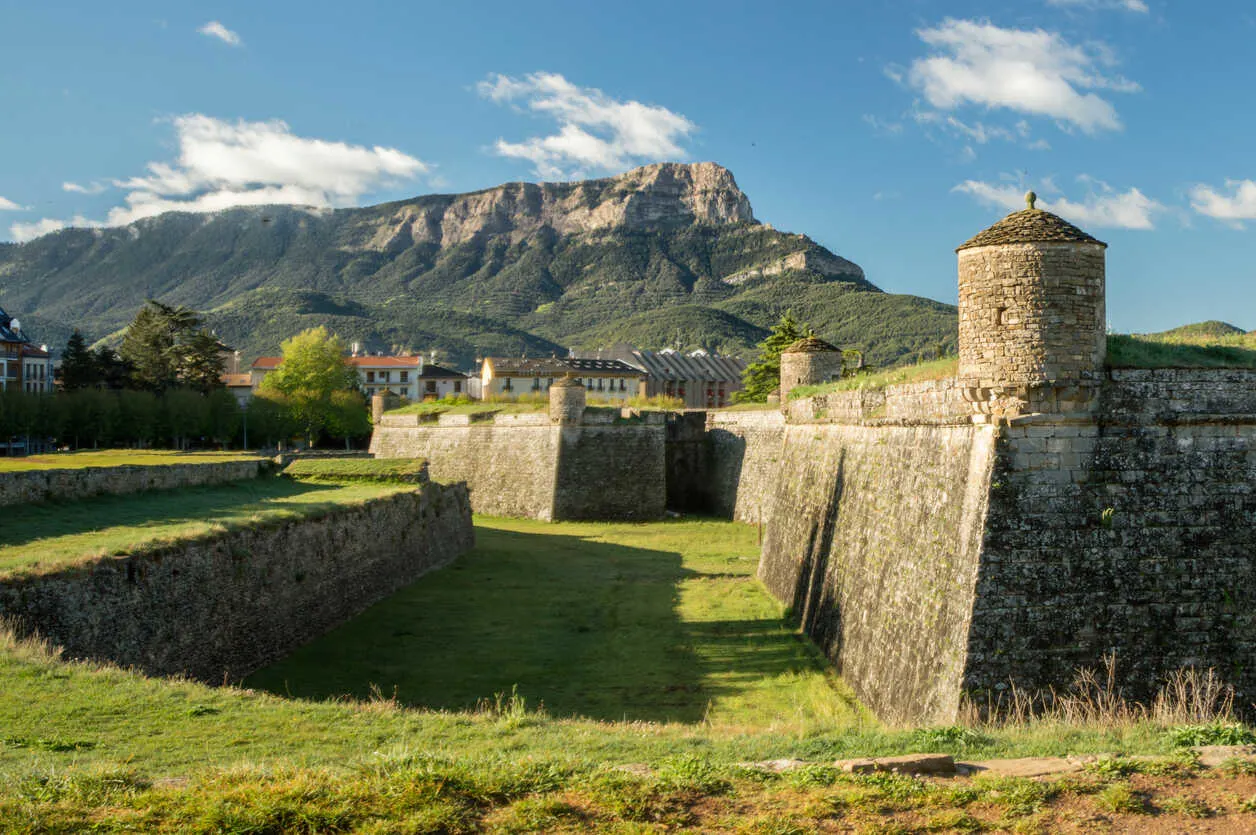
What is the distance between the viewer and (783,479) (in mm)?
24078

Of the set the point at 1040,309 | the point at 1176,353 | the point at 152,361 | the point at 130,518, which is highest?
the point at 152,361

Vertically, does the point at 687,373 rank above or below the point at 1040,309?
above

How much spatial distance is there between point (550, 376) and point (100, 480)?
48.3 m

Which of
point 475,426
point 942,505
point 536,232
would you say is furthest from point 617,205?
point 942,505

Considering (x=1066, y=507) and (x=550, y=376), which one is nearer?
(x=1066, y=507)

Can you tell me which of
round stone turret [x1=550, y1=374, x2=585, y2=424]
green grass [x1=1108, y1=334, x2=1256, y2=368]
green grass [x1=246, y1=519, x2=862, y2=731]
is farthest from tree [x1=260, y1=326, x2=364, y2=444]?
green grass [x1=1108, y1=334, x2=1256, y2=368]

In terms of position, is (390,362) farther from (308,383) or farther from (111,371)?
(111,371)

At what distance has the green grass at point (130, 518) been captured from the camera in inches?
496

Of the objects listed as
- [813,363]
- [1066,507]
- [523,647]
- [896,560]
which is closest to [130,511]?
[523,647]

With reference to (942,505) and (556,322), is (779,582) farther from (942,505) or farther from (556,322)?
(556,322)

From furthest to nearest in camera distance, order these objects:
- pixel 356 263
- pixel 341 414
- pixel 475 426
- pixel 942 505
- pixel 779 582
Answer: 1. pixel 356 263
2. pixel 341 414
3. pixel 475 426
4. pixel 779 582
5. pixel 942 505

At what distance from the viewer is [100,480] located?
780 inches

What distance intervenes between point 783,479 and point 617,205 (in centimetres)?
18218

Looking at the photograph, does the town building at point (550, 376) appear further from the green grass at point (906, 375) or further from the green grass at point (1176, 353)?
the green grass at point (1176, 353)
